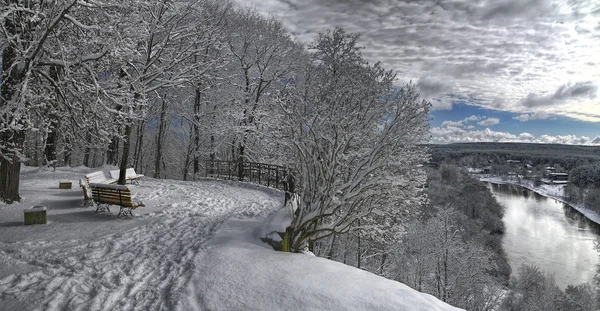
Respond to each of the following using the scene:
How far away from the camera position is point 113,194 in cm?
777

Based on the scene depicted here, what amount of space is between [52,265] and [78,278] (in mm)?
744

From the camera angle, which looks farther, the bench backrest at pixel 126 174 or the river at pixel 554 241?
the river at pixel 554 241

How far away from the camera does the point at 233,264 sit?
16.2 feet

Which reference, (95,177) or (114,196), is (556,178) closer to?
(95,177)

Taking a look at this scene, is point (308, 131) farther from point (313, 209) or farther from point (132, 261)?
point (132, 261)

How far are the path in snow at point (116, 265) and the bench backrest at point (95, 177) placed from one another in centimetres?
289

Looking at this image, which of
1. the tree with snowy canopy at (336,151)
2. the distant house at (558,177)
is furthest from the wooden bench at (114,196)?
the distant house at (558,177)

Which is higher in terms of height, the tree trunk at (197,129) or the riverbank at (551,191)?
the tree trunk at (197,129)

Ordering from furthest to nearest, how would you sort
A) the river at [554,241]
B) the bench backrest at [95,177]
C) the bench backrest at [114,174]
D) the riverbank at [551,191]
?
the riverbank at [551,191] < the river at [554,241] < the bench backrest at [114,174] < the bench backrest at [95,177]

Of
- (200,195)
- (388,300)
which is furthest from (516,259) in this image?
Answer: (388,300)

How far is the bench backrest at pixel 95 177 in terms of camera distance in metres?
10.1

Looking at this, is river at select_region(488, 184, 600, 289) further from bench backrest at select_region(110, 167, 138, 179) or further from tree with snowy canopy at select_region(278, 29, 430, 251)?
bench backrest at select_region(110, 167, 138, 179)

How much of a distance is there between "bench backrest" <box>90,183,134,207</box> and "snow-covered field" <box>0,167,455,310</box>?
0.40 m

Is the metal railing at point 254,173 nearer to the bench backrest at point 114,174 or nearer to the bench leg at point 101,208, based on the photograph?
the bench backrest at point 114,174
